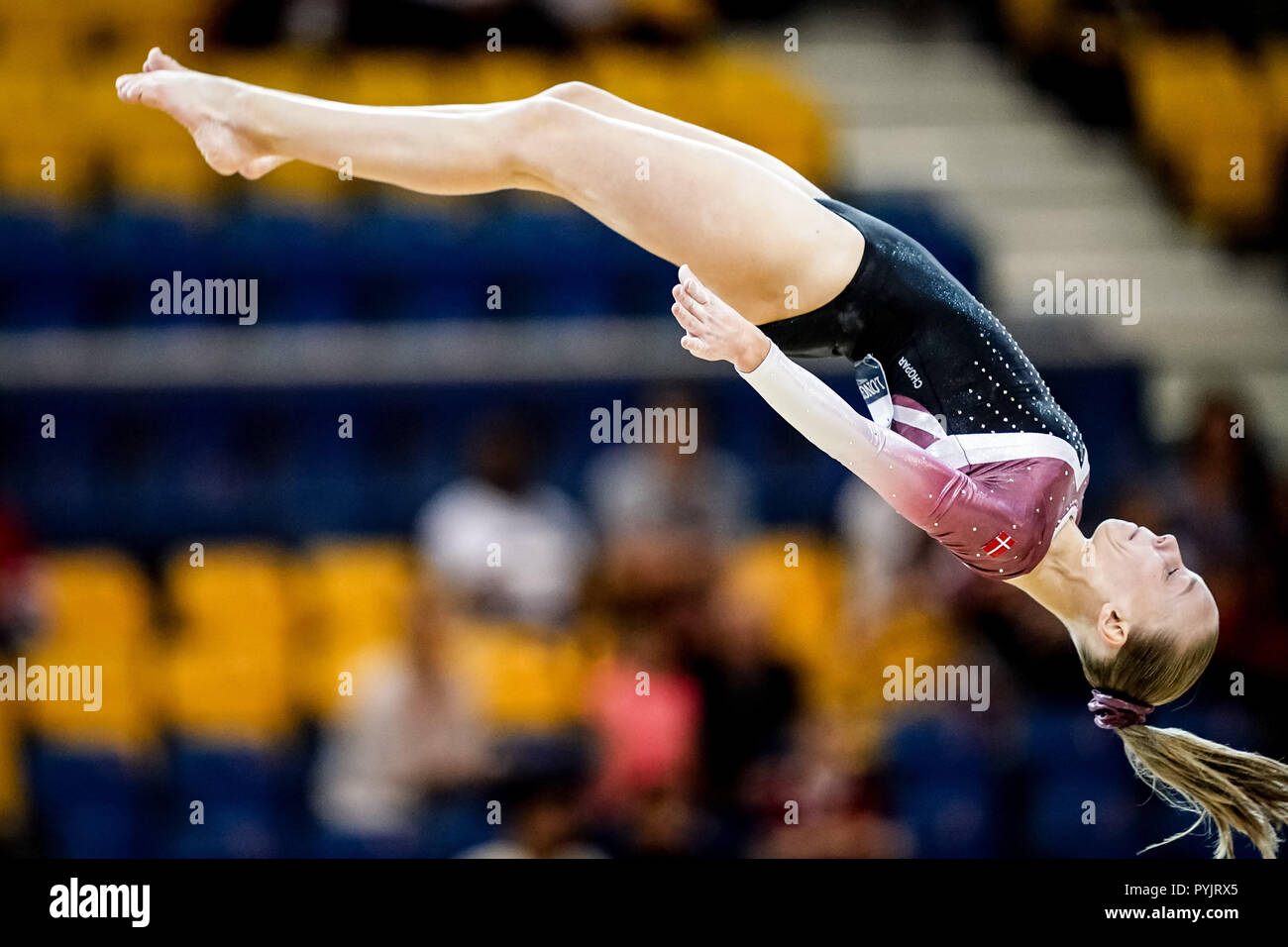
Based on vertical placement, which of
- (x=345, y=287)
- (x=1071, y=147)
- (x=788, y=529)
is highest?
(x=1071, y=147)

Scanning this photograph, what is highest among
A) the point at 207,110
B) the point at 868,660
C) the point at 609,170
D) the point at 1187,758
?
the point at 207,110

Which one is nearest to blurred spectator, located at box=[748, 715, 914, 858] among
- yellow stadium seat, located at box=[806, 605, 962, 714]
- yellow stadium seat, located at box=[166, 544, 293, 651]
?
yellow stadium seat, located at box=[806, 605, 962, 714]

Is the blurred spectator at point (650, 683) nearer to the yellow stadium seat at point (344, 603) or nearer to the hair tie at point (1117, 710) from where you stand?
the yellow stadium seat at point (344, 603)

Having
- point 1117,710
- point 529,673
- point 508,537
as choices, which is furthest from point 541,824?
point 1117,710

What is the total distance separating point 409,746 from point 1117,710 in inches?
97.3

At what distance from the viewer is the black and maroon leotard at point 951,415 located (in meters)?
3.05

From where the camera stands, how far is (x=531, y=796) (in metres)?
4.95

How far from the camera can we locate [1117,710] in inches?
136

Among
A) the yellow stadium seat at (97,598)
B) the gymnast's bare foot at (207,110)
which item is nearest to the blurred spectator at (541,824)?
the yellow stadium seat at (97,598)

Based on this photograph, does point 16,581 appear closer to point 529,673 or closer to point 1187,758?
point 529,673

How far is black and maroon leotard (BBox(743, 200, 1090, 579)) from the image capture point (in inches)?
120
